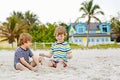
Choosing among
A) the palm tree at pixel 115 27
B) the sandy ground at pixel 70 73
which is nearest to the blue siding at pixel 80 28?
the palm tree at pixel 115 27

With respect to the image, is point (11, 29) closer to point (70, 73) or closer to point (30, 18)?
point (30, 18)

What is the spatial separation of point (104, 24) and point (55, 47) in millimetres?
43363

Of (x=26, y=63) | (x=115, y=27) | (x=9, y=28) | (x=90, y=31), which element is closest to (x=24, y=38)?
(x=26, y=63)

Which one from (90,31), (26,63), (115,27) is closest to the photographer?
(26,63)

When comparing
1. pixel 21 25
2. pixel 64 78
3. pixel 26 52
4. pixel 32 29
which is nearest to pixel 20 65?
pixel 26 52

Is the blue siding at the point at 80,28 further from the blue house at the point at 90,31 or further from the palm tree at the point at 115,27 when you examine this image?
the palm tree at the point at 115,27

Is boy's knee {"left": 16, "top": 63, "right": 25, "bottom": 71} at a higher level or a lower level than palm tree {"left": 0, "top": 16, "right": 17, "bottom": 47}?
lower

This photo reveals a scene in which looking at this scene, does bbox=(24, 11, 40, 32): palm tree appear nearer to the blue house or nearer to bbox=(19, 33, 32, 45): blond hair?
the blue house

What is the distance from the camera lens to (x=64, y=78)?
4.90 meters

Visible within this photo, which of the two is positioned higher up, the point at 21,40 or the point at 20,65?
the point at 21,40

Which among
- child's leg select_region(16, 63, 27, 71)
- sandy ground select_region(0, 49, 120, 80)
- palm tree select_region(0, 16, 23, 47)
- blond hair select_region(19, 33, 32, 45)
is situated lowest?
sandy ground select_region(0, 49, 120, 80)

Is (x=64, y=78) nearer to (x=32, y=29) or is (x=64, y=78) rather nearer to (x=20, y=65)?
(x=20, y=65)

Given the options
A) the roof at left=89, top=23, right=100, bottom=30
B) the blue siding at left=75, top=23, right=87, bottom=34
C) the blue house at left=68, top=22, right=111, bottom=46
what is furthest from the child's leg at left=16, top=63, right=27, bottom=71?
the roof at left=89, top=23, right=100, bottom=30

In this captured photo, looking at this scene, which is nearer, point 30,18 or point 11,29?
point 11,29
